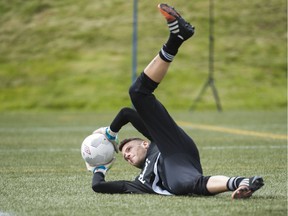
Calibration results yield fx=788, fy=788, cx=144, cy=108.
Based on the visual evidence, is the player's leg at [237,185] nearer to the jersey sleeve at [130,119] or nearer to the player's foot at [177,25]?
the jersey sleeve at [130,119]

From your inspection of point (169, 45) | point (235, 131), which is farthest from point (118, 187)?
point (235, 131)

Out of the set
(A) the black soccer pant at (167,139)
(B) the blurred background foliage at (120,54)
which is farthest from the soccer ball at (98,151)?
(B) the blurred background foliage at (120,54)

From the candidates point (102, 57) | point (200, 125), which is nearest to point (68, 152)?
point (200, 125)

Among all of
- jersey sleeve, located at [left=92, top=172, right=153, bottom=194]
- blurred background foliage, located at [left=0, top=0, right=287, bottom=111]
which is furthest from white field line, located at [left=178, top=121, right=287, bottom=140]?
blurred background foliage, located at [left=0, top=0, right=287, bottom=111]

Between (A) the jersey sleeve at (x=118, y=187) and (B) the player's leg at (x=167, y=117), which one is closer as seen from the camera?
(B) the player's leg at (x=167, y=117)

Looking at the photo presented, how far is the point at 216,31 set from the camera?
3036cm

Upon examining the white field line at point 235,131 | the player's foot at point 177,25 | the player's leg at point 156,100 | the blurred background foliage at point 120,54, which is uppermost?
the player's foot at point 177,25

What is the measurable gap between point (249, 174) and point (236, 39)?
76.6ft

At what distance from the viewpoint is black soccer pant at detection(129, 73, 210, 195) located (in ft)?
17.3

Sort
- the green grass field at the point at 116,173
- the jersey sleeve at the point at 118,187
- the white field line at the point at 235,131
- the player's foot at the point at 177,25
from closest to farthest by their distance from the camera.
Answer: the green grass field at the point at 116,173
the player's foot at the point at 177,25
the jersey sleeve at the point at 118,187
the white field line at the point at 235,131

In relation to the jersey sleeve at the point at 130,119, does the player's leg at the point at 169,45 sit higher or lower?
higher

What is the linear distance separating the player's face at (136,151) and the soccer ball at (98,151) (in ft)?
0.47

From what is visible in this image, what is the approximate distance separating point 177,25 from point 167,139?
785mm

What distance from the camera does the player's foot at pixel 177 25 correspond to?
17.6ft
